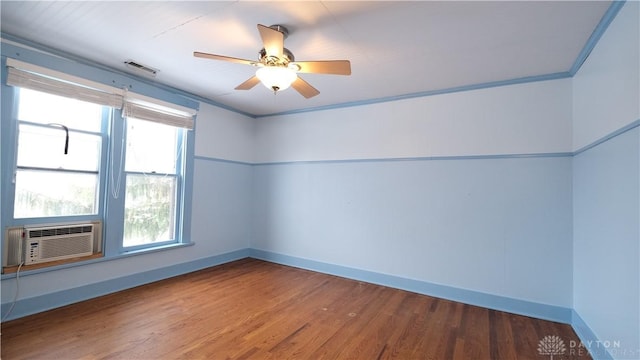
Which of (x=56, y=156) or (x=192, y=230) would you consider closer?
(x=56, y=156)

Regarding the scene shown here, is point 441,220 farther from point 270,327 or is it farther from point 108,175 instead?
point 108,175

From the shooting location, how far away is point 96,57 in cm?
284

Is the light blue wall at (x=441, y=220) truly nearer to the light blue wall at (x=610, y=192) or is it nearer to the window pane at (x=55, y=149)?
the light blue wall at (x=610, y=192)

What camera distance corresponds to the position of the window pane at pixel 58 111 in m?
2.58

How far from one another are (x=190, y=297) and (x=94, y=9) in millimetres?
2836

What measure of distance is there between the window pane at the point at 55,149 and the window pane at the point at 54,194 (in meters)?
0.09

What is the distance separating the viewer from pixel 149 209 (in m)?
3.59

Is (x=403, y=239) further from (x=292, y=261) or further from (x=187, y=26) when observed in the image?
(x=187, y=26)

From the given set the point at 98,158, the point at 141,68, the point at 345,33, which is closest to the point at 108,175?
the point at 98,158

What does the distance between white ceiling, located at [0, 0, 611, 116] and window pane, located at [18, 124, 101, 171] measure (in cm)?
84

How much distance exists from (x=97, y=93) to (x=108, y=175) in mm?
901

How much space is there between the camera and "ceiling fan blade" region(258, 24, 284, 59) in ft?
5.90

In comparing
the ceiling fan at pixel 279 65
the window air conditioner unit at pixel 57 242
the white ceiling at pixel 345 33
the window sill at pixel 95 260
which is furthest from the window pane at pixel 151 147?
the ceiling fan at pixel 279 65

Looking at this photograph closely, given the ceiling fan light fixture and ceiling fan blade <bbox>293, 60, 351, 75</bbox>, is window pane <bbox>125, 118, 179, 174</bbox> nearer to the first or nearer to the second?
the ceiling fan light fixture
